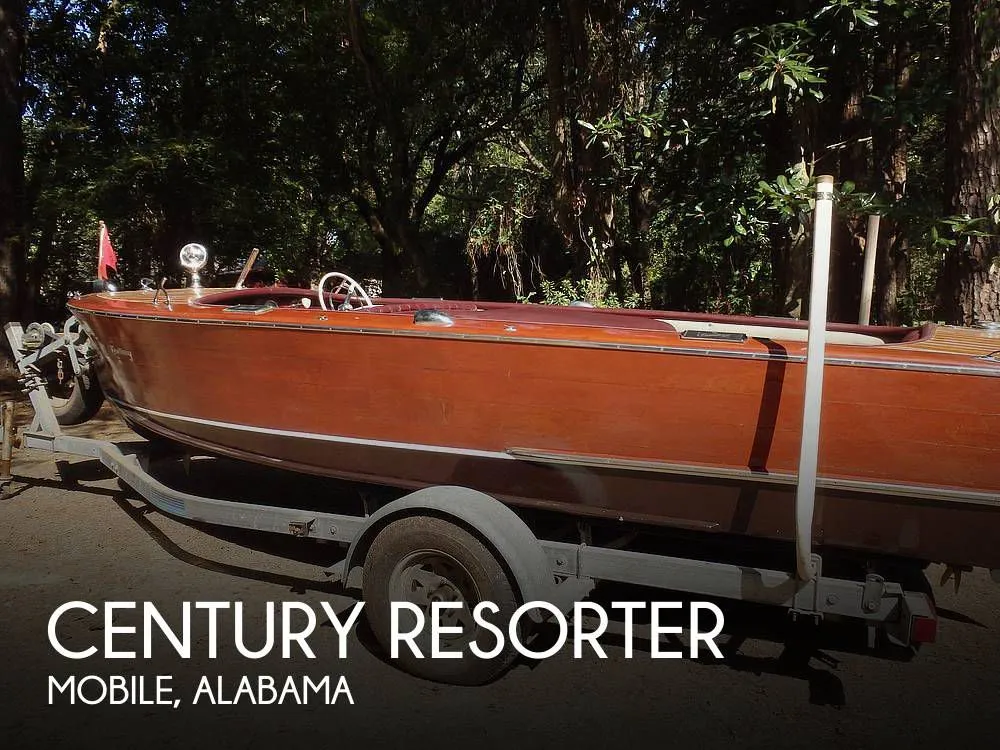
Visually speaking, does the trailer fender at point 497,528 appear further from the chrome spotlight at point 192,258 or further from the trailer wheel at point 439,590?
the chrome spotlight at point 192,258

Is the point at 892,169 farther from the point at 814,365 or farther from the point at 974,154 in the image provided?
the point at 814,365

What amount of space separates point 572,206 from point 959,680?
631cm

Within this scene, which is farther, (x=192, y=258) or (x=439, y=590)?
(x=192, y=258)

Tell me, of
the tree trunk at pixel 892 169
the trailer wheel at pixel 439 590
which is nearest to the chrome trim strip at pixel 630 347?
the trailer wheel at pixel 439 590

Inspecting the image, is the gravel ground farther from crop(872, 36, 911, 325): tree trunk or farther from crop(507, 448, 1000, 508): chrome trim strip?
crop(872, 36, 911, 325): tree trunk

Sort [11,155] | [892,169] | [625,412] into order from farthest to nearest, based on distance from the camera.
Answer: [11,155] < [892,169] < [625,412]

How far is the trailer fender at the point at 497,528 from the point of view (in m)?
3.21

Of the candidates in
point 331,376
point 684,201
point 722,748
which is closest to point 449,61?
point 684,201

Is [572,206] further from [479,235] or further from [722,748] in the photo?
[722,748]

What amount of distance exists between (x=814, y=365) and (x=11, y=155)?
10.2 meters

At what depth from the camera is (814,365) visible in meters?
2.75

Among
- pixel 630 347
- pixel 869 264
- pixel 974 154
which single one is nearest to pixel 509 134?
pixel 974 154

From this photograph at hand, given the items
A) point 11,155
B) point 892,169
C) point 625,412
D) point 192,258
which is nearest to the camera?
point 625,412

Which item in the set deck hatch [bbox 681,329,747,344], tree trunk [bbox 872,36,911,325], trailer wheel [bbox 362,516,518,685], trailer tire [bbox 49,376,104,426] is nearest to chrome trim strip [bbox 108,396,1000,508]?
trailer wheel [bbox 362,516,518,685]
